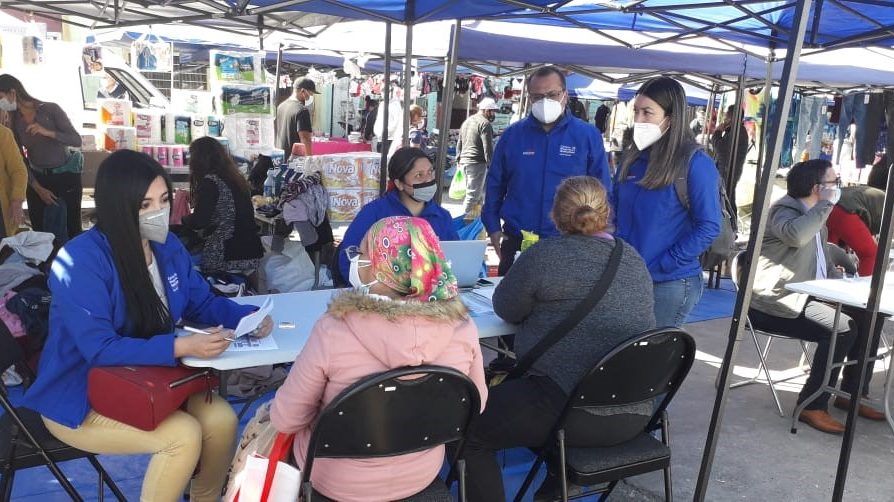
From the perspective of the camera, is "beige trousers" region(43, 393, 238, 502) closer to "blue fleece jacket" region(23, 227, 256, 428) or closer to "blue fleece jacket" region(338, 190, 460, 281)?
"blue fleece jacket" region(23, 227, 256, 428)

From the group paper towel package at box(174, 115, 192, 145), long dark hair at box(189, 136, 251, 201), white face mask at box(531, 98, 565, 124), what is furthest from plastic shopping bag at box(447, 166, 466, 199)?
white face mask at box(531, 98, 565, 124)

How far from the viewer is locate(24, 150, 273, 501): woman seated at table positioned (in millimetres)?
2078

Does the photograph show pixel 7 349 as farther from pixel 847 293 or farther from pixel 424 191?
pixel 847 293

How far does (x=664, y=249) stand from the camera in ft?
10.1

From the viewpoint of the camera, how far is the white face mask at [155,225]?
87.5 inches

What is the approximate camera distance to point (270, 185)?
19.5 feet

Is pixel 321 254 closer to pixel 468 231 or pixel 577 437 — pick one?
pixel 468 231

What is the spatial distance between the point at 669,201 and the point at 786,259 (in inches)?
48.9

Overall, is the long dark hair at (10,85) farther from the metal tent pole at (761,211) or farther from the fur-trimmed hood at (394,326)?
the metal tent pole at (761,211)

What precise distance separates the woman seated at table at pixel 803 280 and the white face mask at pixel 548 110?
1298 millimetres

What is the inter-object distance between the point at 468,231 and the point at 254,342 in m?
3.23

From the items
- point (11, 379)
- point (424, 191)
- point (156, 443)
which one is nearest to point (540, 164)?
point (424, 191)

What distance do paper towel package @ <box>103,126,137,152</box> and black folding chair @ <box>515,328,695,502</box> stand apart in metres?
5.70

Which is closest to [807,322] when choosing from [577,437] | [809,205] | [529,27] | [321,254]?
[809,205]
